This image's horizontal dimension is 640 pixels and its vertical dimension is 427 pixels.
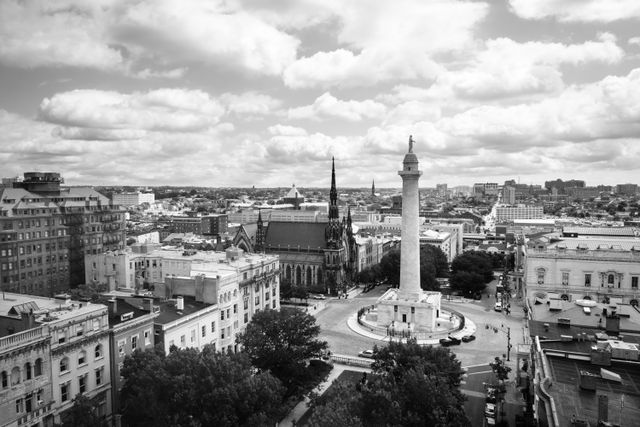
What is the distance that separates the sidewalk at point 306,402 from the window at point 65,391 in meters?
20.7

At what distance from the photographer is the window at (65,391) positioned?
46016mm

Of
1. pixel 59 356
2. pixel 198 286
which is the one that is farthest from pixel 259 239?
pixel 59 356

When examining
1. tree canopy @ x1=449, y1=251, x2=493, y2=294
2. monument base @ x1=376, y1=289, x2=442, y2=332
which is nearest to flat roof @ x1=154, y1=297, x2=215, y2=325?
monument base @ x1=376, y1=289, x2=442, y2=332

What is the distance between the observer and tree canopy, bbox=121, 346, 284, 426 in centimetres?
4191

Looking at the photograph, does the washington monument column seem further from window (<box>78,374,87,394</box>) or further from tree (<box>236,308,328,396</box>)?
window (<box>78,374,87,394</box>)

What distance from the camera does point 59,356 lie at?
45.4m

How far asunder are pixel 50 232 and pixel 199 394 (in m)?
76.8

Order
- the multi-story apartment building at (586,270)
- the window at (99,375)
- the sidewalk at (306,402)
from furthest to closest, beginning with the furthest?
the multi-story apartment building at (586,270) < the sidewalk at (306,402) < the window at (99,375)

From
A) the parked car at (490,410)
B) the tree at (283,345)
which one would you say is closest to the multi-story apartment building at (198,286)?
the tree at (283,345)

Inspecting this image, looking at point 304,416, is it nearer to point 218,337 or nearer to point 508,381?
point 218,337

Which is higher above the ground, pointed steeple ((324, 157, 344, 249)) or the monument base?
A: pointed steeple ((324, 157, 344, 249))

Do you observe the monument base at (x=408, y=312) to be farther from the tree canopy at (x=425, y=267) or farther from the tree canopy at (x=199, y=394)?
the tree canopy at (x=199, y=394)

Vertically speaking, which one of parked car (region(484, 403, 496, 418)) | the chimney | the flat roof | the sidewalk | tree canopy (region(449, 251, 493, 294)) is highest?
the chimney

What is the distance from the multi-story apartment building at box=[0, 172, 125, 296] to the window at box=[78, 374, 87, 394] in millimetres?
56340
